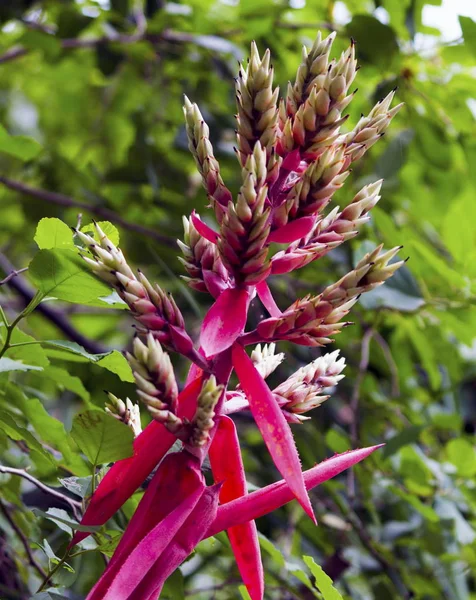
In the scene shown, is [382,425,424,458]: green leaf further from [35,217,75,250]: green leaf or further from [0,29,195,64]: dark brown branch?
[0,29,195,64]: dark brown branch

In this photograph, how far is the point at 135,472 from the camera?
1.48ft

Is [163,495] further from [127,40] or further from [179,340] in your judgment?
[127,40]

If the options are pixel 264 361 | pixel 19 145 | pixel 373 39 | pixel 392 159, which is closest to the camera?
pixel 264 361

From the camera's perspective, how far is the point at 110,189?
5.60ft

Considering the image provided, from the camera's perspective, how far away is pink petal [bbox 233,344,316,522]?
42 cm

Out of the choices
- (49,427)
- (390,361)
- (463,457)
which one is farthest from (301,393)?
(390,361)

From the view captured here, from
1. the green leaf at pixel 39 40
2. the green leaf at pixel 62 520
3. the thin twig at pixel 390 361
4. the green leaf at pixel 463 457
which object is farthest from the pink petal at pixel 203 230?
the green leaf at pixel 39 40

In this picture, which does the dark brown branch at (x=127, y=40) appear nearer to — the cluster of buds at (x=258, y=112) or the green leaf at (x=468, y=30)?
the green leaf at (x=468, y=30)

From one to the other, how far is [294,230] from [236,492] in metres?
0.18

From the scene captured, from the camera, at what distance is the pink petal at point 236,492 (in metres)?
0.46

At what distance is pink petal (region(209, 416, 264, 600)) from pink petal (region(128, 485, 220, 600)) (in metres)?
0.02

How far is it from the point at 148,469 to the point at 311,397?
0.39 ft

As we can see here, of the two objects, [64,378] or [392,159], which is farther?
[392,159]

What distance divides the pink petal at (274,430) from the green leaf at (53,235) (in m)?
0.20
